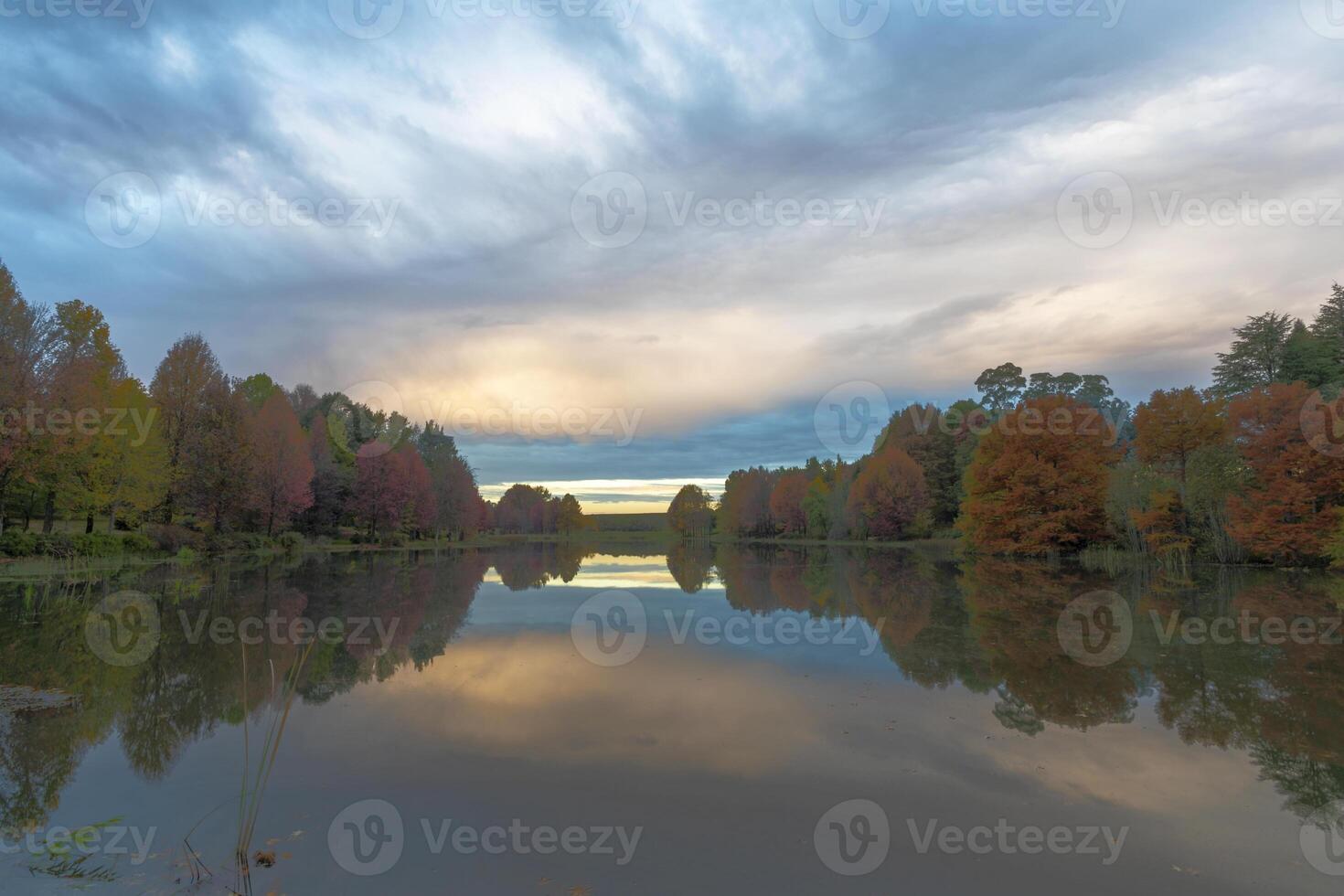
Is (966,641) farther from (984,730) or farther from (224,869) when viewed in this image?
(224,869)

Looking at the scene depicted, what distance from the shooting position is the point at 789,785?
6.06 meters

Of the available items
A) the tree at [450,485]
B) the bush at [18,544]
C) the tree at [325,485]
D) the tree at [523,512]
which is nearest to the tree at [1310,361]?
the bush at [18,544]

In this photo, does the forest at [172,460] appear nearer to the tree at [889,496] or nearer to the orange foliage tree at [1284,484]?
the tree at [889,496]

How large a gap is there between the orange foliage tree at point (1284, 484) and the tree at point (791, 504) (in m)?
59.8

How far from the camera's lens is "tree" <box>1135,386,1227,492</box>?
30.5 metres

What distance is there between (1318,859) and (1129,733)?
2784mm

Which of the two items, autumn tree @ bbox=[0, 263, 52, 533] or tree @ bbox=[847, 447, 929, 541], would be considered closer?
autumn tree @ bbox=[0, 263, 52, 533]

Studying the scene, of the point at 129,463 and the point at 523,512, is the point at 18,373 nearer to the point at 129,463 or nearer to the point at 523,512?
the point at 129,463

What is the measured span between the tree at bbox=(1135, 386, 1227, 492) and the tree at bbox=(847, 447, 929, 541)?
25.8 meters

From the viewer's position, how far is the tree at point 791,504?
292 ft

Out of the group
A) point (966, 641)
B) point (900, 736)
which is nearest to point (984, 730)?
point (900, 736)

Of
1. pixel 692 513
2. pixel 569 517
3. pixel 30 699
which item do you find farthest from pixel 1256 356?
pixel 569 517

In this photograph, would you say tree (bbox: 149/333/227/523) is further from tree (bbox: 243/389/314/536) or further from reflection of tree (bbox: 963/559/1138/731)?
reflection of tree (bbox: 963/559/1138/731)

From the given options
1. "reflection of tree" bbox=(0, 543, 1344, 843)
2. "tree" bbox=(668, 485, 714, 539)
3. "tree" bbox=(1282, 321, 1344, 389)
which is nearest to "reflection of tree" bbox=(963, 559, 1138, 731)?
"reflection of tree" bbox=(0, 543, 1344, 843)
